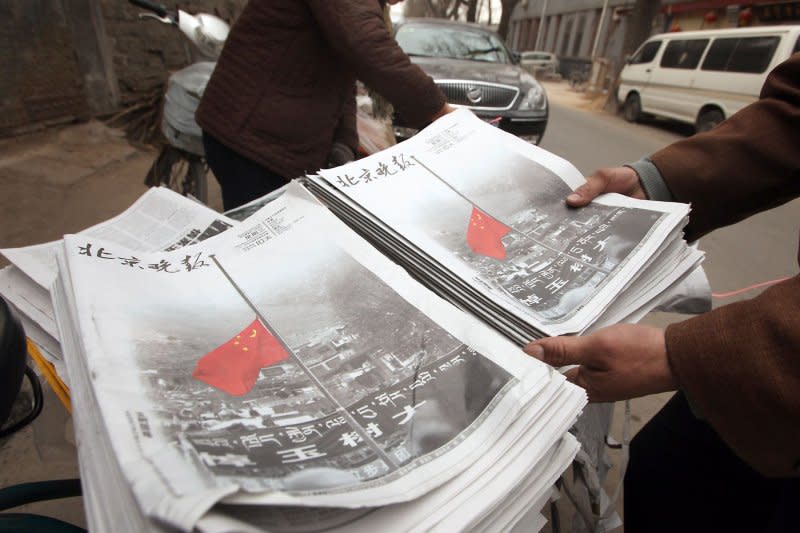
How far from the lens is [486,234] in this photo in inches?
29.4

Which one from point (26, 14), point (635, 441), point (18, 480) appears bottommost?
point (18, 480)

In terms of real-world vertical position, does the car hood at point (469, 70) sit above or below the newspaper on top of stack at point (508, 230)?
below

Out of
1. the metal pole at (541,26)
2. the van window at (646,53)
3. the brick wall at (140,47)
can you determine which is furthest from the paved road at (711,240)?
the metal pole at (541,26)

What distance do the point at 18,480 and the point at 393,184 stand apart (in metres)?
1.56

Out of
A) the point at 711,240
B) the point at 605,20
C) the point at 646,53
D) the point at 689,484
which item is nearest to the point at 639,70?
the point at 646,53

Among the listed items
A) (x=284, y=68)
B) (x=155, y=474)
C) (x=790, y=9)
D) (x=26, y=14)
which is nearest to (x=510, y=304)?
(x=155, y=474)

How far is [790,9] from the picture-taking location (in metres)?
11.6

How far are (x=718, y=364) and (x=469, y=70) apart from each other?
3920mm

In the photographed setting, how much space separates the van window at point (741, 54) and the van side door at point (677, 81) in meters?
0.29

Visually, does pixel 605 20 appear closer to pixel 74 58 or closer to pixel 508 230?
pixel 74 58

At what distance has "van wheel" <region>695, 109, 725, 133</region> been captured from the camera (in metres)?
6.99

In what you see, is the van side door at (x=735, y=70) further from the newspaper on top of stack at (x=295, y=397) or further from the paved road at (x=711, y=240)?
the newspaper on top of stack at (x=295, y=397)

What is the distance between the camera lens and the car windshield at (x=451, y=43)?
436 centimetres

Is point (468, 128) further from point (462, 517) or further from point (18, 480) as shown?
point (18, 480)
